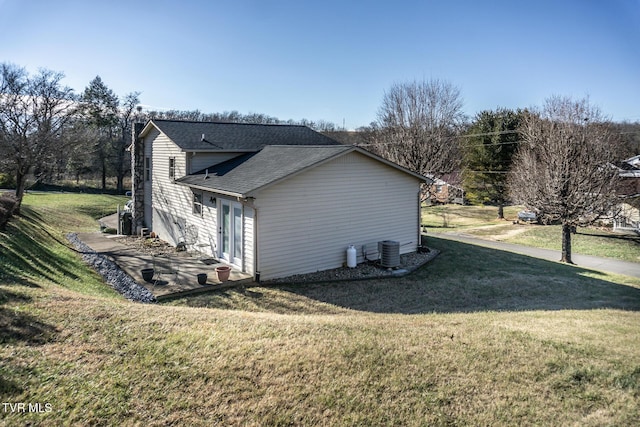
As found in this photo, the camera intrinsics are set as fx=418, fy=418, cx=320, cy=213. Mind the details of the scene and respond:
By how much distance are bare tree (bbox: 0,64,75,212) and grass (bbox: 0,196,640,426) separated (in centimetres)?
1179

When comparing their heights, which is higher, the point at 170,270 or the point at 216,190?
the point at 216,190

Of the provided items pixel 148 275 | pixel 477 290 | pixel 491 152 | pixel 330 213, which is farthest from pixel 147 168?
pixel 491 152

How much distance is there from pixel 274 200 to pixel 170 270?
12.0ft

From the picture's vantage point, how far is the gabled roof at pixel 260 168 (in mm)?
11719

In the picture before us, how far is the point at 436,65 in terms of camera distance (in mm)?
29094

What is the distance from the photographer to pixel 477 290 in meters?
11.8

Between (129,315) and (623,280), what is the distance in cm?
1663

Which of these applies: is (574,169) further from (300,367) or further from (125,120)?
(125,120)

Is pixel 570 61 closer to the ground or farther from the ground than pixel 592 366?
farther from the ground

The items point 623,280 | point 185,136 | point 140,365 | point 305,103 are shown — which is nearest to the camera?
point 140,365

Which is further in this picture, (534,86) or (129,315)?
(534,86)

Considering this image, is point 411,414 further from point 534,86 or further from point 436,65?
point 436,65

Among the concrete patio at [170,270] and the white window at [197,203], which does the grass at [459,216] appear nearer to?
the white window at [197,203]

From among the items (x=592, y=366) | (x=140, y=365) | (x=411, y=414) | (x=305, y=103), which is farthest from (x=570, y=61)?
(x=305, y=103)
